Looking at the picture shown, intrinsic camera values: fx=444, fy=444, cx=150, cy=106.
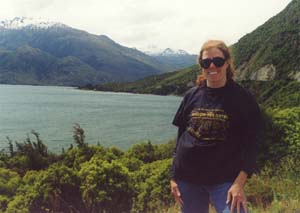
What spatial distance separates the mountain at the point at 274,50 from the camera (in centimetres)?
13688

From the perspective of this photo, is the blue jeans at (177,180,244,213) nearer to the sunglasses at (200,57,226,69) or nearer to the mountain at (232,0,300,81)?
the sunglasses at (200,57,226,69)

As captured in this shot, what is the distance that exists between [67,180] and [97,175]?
140 centimetres

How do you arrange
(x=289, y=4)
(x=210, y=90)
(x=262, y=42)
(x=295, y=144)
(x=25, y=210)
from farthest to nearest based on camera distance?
1. (x=289, y=4)
2. (x=262, y=42)
3. (x=295, y=144)
4. (x=25, y=210)
5. (x=210, y=90)

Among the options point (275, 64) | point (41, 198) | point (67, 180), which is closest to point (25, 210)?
point (41, 198)

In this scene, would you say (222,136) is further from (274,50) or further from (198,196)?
(274,50)

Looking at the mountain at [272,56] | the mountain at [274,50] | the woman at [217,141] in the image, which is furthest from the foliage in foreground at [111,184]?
the mountain at [274,50]

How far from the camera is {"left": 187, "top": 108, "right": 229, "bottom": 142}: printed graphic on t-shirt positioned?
341cm

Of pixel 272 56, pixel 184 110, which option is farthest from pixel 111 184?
pixel 272 56

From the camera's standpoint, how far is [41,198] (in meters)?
14.1

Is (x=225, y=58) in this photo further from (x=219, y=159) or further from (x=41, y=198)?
(x=41, y=198)

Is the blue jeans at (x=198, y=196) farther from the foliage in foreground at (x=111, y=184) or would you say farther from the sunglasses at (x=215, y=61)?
the foliage in foreground at (x=111, y=184)

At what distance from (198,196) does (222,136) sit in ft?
1.89

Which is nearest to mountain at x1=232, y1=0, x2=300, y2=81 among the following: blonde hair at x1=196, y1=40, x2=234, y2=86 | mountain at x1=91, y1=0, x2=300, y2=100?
mountain at x1=91, y1=0, x2=300, y2=100

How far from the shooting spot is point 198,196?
143 inches
